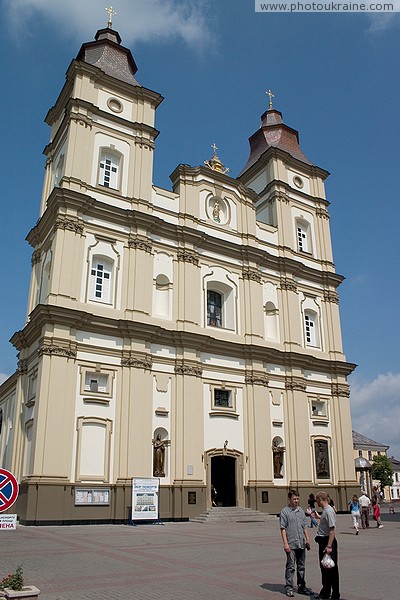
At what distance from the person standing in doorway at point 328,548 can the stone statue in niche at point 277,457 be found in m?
21.0

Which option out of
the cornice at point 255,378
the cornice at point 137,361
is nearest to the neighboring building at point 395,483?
the cornice at point 255,378

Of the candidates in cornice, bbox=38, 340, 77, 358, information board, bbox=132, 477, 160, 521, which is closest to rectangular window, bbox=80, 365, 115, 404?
cornice, bbox=38, 340, 77, 358

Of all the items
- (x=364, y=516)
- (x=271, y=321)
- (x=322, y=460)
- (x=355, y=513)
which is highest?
(x=271, y=321)

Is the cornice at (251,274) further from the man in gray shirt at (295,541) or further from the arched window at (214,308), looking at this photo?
the man in gray shirt at (295,541)

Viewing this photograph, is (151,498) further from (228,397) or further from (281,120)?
(281,120)

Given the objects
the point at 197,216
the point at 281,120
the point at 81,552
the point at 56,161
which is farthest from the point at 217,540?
the point at 281,120

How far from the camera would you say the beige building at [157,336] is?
23672 mm

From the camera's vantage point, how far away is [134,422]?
2453cm

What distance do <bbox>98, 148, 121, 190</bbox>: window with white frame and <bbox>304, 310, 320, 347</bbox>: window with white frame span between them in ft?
48.4

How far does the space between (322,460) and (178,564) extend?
21.4 metres

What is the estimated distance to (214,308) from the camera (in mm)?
Answer: 31125

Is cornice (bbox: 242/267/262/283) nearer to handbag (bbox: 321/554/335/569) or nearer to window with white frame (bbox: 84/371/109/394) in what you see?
window with white frame (bbox: 84/371/109/394)

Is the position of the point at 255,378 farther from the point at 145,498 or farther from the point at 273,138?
the point at 273,138

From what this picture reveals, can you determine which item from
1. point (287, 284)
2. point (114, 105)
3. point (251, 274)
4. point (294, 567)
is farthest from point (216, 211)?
point (294, 567)
